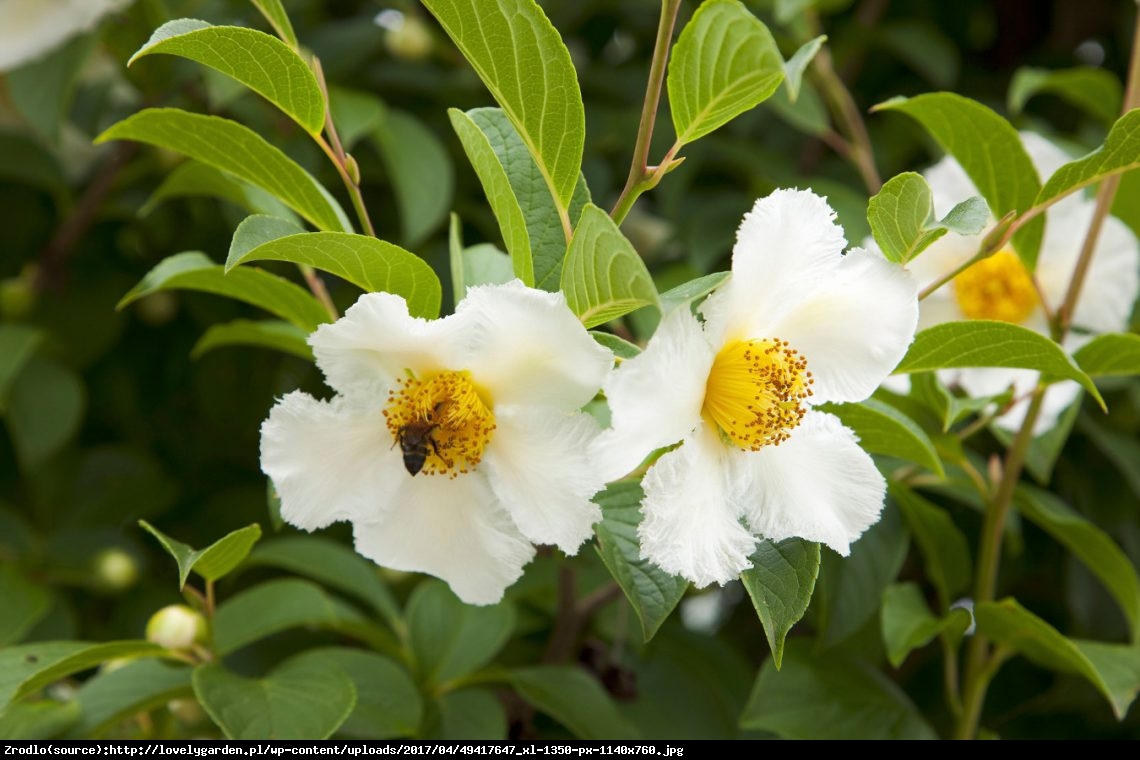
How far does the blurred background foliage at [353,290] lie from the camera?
1359 millimetres

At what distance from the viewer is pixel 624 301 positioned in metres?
0.65

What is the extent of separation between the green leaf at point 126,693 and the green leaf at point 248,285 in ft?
1.22

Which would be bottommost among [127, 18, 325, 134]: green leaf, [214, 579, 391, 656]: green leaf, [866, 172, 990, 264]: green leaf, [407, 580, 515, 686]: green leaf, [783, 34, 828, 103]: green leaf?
[407, 580, 515, 686]: green leaf

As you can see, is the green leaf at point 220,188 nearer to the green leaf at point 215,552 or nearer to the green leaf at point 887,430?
the green leaf at point 215,552

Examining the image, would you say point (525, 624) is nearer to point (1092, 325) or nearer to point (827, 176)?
point (1092, 325)

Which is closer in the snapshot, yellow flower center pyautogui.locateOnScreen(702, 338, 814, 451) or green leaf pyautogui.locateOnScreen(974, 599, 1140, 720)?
yellow flower center pyautogui.locateOnScreen(702, 338, 814, 451)

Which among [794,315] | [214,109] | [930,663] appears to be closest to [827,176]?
[930,663]

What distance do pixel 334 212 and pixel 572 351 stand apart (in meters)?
0.28

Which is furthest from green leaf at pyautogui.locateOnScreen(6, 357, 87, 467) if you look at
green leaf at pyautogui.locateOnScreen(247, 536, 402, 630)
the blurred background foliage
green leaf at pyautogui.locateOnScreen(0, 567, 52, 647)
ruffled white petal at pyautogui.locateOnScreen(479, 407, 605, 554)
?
ruffled white petal at pyautogui.locateOnScreen(479, 407, 605, 554)

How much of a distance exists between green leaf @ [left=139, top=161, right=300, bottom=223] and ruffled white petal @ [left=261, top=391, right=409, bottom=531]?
0.77 feet

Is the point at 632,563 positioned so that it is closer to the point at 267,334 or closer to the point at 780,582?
the point at 780,582

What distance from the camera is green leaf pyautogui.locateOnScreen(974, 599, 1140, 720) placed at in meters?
0.94

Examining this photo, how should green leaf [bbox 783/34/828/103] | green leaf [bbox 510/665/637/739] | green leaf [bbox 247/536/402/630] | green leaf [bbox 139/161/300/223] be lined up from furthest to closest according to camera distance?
green leaf [bbox 247/536/402/630], green leaf [bbox 510/665/637/739], green leaf [bbox 139/161/300/223], green leaf [bbox 783/34/828/103]

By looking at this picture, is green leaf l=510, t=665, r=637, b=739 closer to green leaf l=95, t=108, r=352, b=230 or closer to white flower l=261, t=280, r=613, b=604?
white flower l=261, t=280, r=613, b=604
